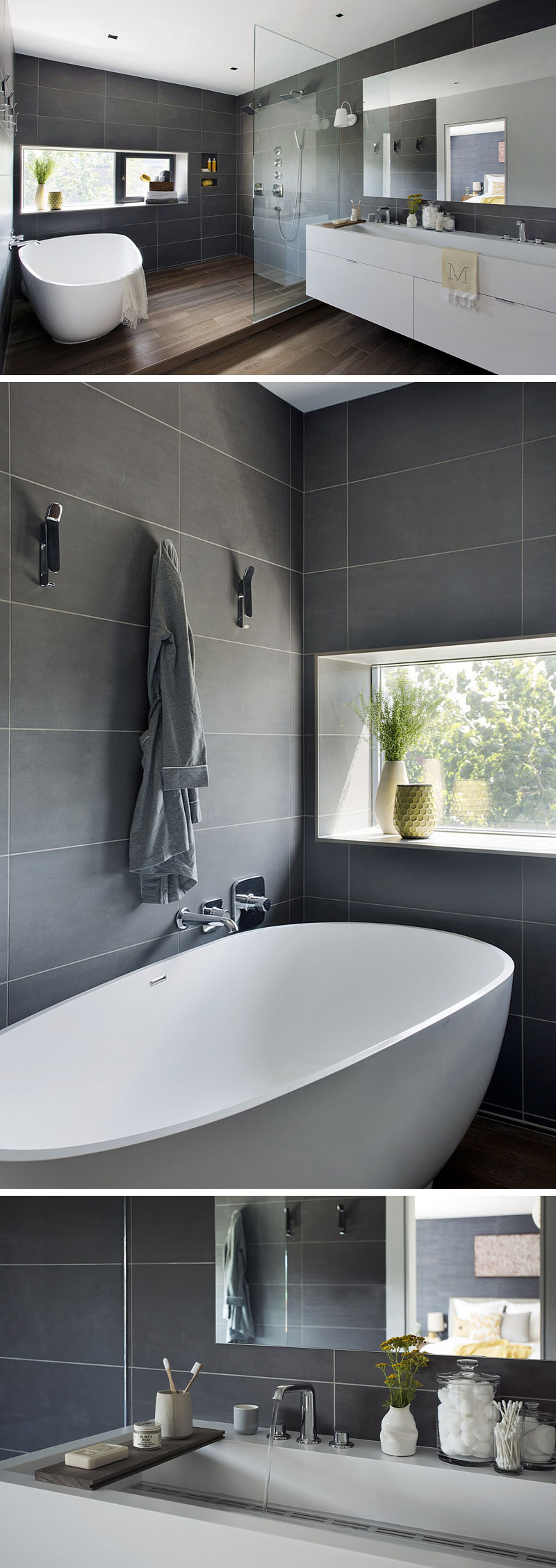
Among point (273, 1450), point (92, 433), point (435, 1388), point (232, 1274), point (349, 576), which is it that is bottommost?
point (273, 1450)

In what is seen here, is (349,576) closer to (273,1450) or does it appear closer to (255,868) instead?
(255,868)

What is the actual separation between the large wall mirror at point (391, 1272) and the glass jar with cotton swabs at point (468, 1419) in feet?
0.30

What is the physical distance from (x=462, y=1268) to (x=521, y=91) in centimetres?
249

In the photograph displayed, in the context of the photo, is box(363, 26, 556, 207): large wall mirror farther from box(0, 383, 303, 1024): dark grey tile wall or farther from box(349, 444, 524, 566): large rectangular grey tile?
box(349, 444, 524, 566): large rectangular grey tile

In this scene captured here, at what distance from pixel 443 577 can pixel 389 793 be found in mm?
670

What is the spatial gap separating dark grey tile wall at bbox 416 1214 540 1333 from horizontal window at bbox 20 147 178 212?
91.1 inches

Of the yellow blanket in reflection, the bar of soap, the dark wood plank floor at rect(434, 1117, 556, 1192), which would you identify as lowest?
the bar of soap

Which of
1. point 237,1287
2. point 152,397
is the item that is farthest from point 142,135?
point 237,1287

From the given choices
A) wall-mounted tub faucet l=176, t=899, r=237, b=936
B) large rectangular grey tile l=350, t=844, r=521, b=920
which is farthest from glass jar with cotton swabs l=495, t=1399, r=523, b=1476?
wall-mounted tub faucet l=176, t=899, r=237, b=936

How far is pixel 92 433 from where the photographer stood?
2061mm

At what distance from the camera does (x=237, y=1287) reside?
244cm

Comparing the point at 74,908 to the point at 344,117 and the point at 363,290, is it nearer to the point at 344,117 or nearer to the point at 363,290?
the point at 363,290

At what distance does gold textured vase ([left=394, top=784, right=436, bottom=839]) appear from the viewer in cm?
242

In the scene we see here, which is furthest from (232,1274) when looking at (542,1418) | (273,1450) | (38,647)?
(38,647)
